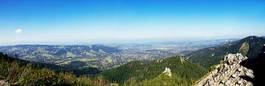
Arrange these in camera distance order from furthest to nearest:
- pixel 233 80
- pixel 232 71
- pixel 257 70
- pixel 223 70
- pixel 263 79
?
1. pixel 223 70
2. pixel 232 71
3. pixel 233 80
4. pixel 257 70
5. pixel 263 79

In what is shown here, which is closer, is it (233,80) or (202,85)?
(233,80)

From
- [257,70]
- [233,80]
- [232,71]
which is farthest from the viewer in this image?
[232,71]

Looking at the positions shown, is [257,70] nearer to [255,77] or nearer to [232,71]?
[255,77]

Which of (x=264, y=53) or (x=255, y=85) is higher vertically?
(x=264, y=53)

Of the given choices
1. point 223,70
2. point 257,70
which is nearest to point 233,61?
point 223,70

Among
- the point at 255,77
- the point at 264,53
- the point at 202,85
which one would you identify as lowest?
the point at 202,85

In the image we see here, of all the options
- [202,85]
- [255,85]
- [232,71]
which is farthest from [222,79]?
[255,85]
